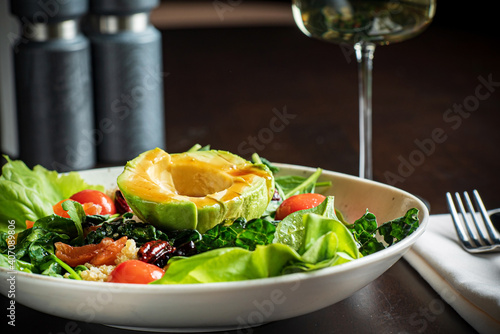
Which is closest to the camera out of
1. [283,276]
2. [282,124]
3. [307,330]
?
[283,276]

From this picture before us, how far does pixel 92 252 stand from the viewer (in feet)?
2.75

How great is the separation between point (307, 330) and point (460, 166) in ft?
3.18

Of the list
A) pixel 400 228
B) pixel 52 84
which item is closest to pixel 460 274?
pixel 400 228

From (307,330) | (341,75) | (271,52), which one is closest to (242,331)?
(307,330)

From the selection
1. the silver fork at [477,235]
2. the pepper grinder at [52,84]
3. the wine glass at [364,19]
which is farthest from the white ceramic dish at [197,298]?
the pepper grinder at [52,84]

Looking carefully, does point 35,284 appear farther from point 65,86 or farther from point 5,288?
point 65,86

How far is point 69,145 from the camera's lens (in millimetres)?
1637

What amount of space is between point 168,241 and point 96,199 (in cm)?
25

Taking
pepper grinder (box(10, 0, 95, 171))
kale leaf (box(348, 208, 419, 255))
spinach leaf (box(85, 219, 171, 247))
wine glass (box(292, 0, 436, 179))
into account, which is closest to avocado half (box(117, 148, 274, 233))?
spinach leaf (box(85, 219, 171, 247))

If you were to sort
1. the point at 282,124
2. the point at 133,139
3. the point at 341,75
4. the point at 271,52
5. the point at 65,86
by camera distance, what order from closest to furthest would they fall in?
the point at 65,86, the point at 133,139, the point at 282,124, the point at 341,75, the point at 271,52

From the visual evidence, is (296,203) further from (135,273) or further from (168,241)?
(135,273)

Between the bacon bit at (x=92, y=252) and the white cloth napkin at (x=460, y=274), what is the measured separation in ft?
1.36

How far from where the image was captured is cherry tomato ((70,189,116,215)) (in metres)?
1.06

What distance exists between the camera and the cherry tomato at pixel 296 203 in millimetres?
1002
